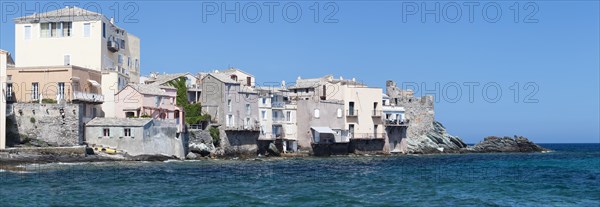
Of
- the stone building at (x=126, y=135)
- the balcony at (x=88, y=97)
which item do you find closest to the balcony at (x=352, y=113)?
the stone building at (x=126, y=135)

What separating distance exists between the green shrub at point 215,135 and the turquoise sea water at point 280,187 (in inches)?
694

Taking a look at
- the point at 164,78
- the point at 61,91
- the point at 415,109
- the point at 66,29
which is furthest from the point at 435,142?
the point at 61,91

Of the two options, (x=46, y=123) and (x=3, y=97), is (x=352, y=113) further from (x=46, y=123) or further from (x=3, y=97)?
(x=3, y=97)

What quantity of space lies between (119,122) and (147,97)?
5.68m

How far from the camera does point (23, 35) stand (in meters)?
72.8

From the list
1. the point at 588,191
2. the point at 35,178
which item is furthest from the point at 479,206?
the point at 35,178

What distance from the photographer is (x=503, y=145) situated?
112 metres

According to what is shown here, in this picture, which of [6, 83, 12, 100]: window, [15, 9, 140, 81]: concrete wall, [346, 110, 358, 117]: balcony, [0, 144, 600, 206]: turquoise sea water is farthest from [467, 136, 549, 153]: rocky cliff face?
[6, 83, 12, 100]: window

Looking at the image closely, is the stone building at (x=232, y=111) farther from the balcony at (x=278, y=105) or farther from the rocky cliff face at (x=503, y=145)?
the rocky cliff face at (x=503, y=145)

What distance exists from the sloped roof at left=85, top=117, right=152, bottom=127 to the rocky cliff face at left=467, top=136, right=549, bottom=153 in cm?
5710

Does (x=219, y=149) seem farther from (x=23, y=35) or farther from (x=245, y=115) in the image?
(x=23, y=35)

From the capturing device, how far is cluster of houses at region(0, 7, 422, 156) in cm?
6538

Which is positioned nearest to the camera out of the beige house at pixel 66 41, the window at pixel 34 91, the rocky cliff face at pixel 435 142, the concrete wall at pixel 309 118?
the window at pixel 34 91

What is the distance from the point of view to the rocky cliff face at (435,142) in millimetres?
100062
